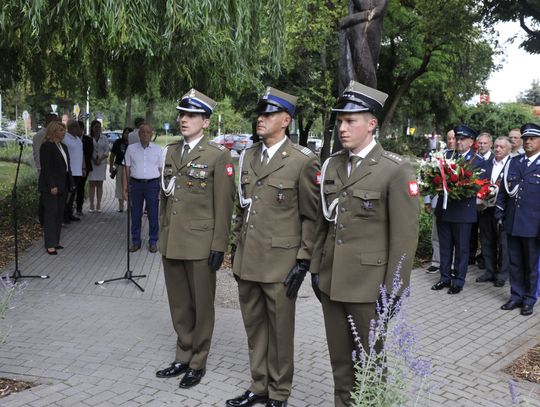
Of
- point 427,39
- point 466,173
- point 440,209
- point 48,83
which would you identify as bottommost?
point 440,209

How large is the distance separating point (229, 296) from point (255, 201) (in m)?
3.32

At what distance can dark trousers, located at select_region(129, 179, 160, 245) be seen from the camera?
367 inches

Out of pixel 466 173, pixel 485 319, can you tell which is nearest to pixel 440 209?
pixel 466 173

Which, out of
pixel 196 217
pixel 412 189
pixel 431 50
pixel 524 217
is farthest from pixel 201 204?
pixel 431 50

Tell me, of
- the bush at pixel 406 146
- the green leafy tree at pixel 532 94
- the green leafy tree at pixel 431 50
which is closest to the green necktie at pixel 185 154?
the green leafy tree at pixel 431 50

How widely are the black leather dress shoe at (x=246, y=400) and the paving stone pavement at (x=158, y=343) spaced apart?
16 cm

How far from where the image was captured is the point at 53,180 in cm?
872

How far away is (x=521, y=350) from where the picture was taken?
567 centimetres

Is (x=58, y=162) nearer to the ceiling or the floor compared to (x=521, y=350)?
nearer to the ceiling

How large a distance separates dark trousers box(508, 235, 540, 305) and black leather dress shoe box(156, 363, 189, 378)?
13.9ft

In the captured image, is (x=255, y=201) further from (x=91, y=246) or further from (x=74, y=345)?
(x=91, y=246)

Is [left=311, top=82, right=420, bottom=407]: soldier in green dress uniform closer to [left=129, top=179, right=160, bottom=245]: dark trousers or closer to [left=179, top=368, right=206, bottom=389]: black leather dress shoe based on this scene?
[left=179, top=368, right=206, bottom=389]: black leather dress shoe

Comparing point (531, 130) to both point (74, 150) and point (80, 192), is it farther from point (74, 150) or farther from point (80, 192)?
point (80, 192)

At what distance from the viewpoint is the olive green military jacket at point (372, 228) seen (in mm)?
3328
